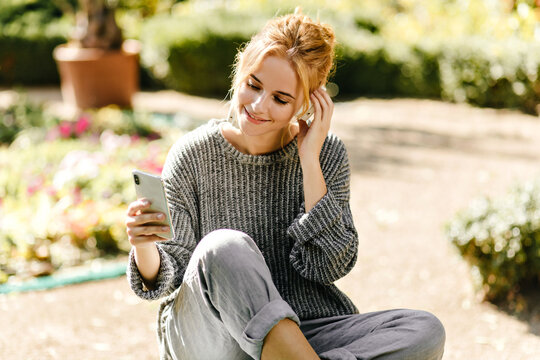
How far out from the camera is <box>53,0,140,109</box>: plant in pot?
8.70 metres

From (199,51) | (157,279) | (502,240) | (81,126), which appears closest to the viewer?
(157,279)

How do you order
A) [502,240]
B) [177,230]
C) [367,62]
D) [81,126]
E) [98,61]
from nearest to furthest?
[177,230]
[502,240]
[81,126]
[98,61]
[367,62]

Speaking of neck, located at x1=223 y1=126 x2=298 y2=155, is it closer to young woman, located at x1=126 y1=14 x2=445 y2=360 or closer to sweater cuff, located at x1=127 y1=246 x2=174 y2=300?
young woman, located at x1=126 y1=14 x2=445 y2=360

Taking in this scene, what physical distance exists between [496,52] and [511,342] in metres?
7.25

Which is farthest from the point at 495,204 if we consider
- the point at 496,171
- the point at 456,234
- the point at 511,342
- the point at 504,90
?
the point at 504,90

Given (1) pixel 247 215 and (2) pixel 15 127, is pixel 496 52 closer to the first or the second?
(2) pixel 15 127

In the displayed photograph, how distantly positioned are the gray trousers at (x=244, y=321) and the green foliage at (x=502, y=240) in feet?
5.25

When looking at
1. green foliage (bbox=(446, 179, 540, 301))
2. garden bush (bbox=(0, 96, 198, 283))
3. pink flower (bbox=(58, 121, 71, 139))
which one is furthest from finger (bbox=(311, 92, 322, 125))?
pink flower (bbox=(58, 121, 71, 139))

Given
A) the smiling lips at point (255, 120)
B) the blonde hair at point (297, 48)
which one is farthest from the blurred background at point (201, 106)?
the smiling lips at point (255, 120)

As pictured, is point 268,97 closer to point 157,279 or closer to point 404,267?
point 157,279

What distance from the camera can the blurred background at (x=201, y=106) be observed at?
3.82 m

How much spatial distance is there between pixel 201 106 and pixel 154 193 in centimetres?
853

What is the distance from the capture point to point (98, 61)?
28.5 ft

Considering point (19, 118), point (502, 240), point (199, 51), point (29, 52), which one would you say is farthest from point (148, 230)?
point (29, 52)
